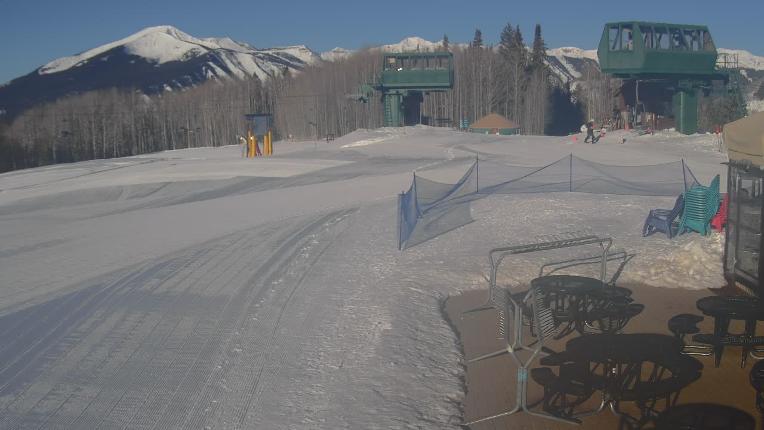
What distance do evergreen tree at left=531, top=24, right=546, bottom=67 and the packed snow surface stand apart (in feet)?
285

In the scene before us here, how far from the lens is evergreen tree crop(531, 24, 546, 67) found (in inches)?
4178

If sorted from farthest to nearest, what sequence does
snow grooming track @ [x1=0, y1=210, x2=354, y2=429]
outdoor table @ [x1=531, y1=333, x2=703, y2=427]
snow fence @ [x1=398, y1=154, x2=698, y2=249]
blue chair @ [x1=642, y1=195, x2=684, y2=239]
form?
snow fence @ [x1=398, y1=154, x2=698, y2=249], blue chair @ [x1=642, y1=195, x2=684, y2=239], snow grooming track @ [x1=0, y1=210, x2=354, y2=429], outdoor table @ [x1=531, y1=333, x2=703, y2=427]

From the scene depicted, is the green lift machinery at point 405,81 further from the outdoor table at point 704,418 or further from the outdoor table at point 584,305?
the outdoor table at point 704,418

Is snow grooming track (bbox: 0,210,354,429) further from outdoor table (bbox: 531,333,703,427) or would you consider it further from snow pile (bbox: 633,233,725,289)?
snow pile (bbox: 633,233,725,289)

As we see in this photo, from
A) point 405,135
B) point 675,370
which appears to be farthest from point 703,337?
point 405,135

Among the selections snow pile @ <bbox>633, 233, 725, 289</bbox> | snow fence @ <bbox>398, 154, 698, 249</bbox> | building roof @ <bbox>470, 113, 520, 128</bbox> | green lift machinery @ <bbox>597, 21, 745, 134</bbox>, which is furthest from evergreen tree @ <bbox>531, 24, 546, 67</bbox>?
snow pile @ <bbox>633, 233, 725, 289</bbox>

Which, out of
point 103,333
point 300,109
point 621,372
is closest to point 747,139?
point 621,372

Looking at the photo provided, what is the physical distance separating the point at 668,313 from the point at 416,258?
4929 mm

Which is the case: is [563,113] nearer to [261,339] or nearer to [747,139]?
[747,139]

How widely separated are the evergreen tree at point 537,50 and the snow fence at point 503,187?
8260 centimetres

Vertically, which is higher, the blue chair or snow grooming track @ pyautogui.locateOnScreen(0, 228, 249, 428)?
the blue chair

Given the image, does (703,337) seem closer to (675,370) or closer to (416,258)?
(675,370)

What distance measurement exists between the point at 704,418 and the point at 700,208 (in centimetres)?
855

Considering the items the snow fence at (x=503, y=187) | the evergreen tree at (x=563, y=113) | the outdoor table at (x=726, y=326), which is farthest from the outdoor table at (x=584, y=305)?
the evergreen tree at (x=563, y=113)
